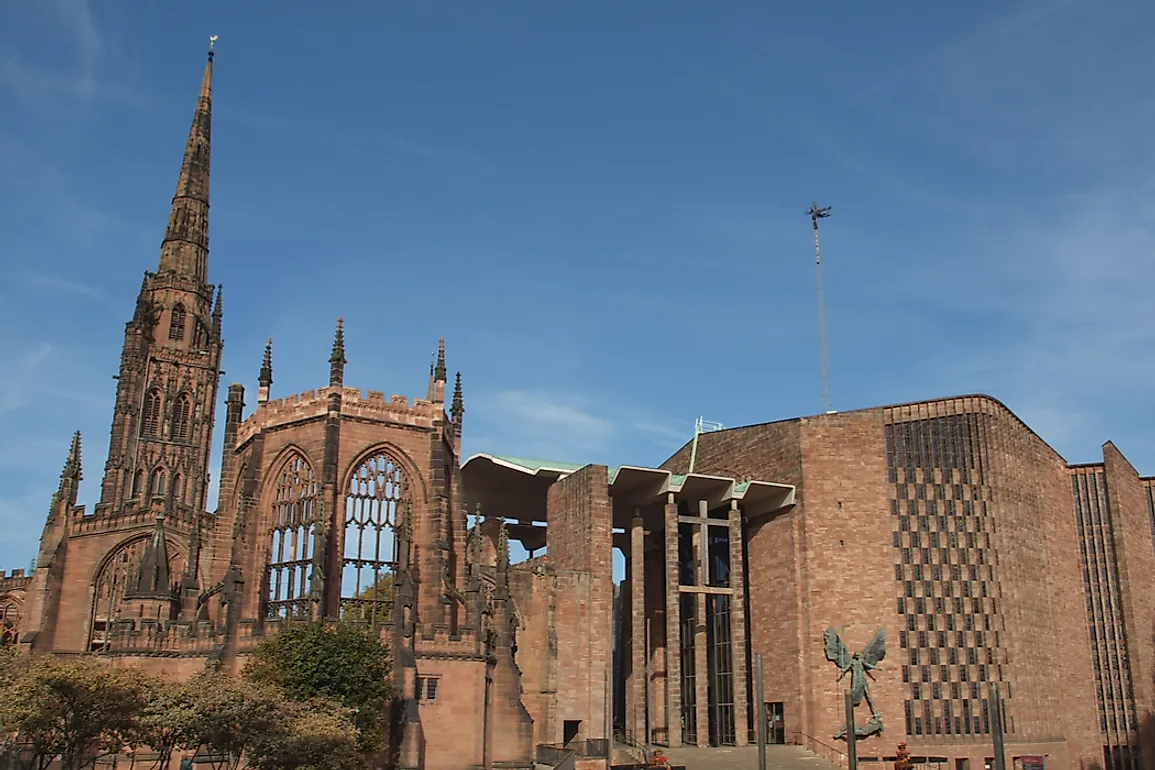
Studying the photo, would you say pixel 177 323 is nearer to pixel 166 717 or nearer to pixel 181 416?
pixel 181 416

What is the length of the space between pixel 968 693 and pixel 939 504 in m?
10.3

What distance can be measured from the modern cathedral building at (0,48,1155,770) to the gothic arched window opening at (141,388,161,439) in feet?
21.1

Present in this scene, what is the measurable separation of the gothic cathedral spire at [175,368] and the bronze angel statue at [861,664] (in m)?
46.3

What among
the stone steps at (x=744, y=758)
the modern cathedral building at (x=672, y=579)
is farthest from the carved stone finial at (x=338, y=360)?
the stone steps at (x=744, y=758)

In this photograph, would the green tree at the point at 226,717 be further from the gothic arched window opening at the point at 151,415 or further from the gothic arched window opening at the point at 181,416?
the gothic arched window opening at the point at 181,416

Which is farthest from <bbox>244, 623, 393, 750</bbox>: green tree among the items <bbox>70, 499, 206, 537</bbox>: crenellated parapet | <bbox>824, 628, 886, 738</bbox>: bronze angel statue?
<bbox>824, 628, 886, 738</bbox>: bronze angel statue

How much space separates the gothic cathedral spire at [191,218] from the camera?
89500 mm

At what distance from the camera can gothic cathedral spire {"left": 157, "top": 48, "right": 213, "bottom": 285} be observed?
89500 millimetres

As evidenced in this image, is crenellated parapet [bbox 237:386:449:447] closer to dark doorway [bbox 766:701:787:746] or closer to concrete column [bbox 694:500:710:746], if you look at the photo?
concrete column [bbox 694:500:710:746]

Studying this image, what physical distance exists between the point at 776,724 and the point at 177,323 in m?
56.8

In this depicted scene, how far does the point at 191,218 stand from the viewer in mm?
90500

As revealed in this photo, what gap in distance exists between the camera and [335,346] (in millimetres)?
49188

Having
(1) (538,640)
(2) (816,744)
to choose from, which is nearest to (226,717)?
(1) (538,640)

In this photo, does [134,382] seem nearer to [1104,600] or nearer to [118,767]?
[118,767]
